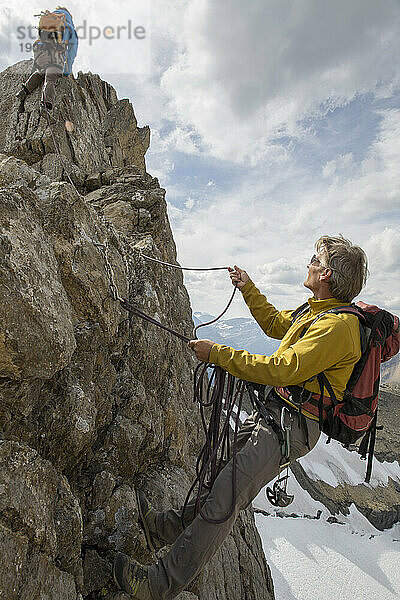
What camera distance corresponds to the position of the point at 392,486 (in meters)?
64.0

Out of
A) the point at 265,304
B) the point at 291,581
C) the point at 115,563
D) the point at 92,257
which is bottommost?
the point at 291,581

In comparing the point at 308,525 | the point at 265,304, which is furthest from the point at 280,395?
the point at 308,525

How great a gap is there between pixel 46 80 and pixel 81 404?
13317 mm

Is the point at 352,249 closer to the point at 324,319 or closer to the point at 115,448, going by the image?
the point at 324,319

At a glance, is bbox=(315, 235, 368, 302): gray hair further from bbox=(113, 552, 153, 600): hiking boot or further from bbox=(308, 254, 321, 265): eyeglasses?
bbox=(113, 552, 153, 600): hiking boot

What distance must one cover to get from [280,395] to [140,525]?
2832 mm

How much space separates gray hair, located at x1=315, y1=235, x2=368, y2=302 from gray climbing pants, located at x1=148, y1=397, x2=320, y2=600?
1733mm

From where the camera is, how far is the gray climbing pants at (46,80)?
12742mm

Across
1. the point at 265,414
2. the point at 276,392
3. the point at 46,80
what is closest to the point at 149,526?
the point at 265,414

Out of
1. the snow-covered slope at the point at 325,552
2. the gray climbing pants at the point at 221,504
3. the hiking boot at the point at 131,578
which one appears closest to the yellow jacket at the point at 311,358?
the gray climbing pants at the point at 221,504

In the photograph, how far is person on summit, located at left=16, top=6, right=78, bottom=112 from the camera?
1323 cm

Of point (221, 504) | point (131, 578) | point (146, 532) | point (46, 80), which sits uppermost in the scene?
point (46, 80)

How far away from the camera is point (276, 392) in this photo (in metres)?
4.79

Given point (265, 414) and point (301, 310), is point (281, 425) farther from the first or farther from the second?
point (301, 310)
